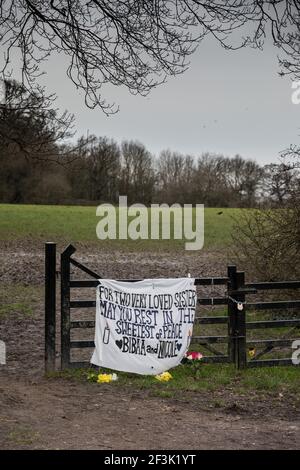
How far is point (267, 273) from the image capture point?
49.9 ft

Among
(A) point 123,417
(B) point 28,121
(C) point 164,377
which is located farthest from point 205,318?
(B) point 28,121

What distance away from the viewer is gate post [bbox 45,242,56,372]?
29.6 ft

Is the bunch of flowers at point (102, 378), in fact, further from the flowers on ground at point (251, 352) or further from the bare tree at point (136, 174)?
the bare tree at point (136, 174)

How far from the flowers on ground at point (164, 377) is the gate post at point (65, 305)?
4.09ft

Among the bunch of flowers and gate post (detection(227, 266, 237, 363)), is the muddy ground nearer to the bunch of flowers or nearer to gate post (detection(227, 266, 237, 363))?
the bunch of flowers

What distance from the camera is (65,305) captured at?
361 inches

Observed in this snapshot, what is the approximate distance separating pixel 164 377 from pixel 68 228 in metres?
29.8

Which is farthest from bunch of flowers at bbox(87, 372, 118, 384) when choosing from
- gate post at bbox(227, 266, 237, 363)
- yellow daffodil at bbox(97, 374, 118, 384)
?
gate post at bbox(227, 266, 237, 363)

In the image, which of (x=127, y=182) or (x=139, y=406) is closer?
(x=139, y=406)

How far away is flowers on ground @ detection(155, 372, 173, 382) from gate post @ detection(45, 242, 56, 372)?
1.44m

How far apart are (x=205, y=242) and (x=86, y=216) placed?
1496cm

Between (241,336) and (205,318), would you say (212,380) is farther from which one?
(205,318)
